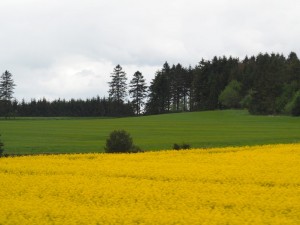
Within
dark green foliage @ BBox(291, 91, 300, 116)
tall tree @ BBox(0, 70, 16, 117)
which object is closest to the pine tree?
tall tree @ BBox(0, 70, 16, 117)

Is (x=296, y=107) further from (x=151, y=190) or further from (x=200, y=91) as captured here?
(x=151, y=190)

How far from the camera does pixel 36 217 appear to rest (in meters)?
13.6

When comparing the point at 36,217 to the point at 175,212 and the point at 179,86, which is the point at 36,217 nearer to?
the point at 175,212

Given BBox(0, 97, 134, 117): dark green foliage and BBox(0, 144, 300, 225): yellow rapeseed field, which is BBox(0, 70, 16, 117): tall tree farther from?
BBox(0, 144, 300, 225): yellow rapeseed field

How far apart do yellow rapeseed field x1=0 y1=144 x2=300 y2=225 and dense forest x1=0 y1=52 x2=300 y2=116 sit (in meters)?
82.9

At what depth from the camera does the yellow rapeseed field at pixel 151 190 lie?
1366cm

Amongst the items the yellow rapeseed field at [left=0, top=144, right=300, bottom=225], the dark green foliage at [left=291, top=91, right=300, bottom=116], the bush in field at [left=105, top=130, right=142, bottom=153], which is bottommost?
the yellow rapeseed field at [left=0, top=144, right=300, bottom=225]

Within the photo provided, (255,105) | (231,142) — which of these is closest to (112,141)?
(231,142)

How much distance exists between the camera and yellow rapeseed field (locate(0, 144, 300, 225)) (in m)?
13.7

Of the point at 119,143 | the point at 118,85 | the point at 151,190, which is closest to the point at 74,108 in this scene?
the point at 118,85

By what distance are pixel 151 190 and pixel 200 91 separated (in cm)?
12836

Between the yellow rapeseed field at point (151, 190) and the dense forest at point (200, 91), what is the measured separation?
82.9m

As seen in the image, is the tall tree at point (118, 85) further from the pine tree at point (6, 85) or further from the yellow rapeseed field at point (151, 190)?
the yellow rapeseed field at point (151, 190)

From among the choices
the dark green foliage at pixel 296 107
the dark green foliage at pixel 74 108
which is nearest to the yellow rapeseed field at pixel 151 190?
the dark green foliage at pixel 296 107
